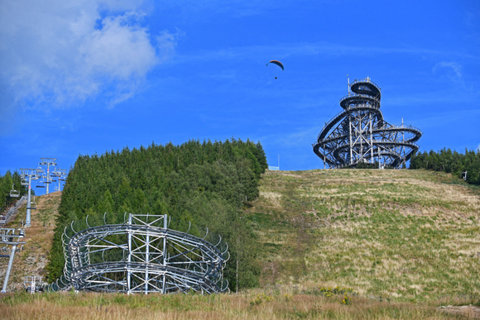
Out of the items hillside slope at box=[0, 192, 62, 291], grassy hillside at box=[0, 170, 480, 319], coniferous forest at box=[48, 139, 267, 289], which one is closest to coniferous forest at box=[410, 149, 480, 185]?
grassy hillside at box=[0, 170, 480, 319]

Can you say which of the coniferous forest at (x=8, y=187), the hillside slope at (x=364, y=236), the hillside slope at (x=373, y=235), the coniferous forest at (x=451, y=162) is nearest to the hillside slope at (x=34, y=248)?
the hillside slope at (x=364, y=236)

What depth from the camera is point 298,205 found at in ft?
280

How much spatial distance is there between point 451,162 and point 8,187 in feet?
312

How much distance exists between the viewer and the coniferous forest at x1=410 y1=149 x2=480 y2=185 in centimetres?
10573

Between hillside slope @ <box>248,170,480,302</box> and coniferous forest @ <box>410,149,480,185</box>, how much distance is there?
367 cm

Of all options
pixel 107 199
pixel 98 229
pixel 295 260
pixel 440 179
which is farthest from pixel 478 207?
pixel 98 229

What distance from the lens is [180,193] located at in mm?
74312

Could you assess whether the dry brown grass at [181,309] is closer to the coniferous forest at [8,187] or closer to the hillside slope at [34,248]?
the hillside slope at [34,248]

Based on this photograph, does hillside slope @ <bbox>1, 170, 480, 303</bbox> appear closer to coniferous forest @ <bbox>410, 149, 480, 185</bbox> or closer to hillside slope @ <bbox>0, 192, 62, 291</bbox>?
hillside slope @ <bbox>0, 192, 62, 291</bbox>

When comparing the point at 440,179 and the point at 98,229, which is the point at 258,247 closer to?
the point at 98,229

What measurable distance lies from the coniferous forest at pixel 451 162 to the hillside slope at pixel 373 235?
3.67 metres

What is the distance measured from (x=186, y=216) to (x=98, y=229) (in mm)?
18742

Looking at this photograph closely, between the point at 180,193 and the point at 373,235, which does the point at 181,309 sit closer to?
the point at 373,235

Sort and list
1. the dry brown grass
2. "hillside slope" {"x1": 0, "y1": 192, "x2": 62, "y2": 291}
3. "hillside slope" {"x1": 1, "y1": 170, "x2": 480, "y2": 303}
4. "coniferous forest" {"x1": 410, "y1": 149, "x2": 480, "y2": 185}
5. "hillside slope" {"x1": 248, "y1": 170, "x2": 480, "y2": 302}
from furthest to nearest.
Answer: "coniferous forest" {"x1": 410, "y1": 149, "x2": 480, "y2": 185} < "hillside slope" {"x1": 0, "y1": 192, "x2": 62, "y2": 291} < "hillside slope" {"x1": 1, "y1": 170, "x2": 480, "y2": 303} < "hillside slope" {"x1": 248, "y1": 170, "x2": 480, "y2": 302} < the dry brown grass
